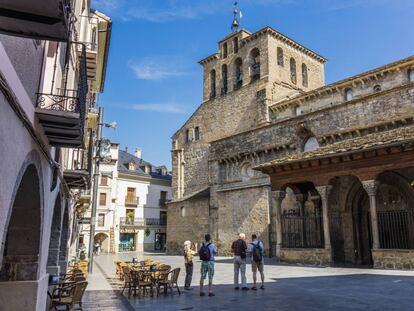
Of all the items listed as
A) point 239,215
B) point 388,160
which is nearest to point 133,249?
point 239,215

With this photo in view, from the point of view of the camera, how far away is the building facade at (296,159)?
15.1m

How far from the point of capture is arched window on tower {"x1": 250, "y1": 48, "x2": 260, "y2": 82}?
112ft

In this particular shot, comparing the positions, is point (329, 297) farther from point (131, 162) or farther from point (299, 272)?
point (131, 162)

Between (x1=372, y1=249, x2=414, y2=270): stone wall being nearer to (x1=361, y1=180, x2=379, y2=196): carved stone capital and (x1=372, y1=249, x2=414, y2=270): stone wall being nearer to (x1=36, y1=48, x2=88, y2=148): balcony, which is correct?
(x1=361, y1=180, x2=379, y2=196): carved stone capital

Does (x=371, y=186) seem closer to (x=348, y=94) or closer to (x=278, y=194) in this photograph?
(x=278, y=194)

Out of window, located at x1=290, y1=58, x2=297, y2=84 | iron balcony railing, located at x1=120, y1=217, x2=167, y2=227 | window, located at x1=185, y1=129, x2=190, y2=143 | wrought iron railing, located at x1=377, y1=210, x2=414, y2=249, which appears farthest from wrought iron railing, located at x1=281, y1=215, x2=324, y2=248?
iron balcony railing, located at x1=120, y1=217, x2=167, y2=227

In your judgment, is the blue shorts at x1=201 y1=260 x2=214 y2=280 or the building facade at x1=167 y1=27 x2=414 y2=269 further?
the building facade at x1=167 y1=27 x2=414 y2=269

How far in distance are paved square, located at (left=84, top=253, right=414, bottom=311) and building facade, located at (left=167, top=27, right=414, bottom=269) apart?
370 centimetres

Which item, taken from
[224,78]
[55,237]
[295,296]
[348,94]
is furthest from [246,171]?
[55,237]

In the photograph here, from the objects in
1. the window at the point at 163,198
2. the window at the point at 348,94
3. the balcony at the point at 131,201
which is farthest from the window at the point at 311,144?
the window at the point at 163,198

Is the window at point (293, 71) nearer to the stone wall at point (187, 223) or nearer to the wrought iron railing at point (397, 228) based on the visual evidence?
the stone wall at point (187, 223)

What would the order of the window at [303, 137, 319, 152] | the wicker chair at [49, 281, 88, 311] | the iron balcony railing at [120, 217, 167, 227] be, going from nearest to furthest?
the wicker chair at [49, 281, 88, 311]
the window at [303, 137, 319, 152]
the iron balcony railing at [120, 217, 167, 227]

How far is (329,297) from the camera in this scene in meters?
8.23

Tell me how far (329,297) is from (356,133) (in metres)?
12.4
